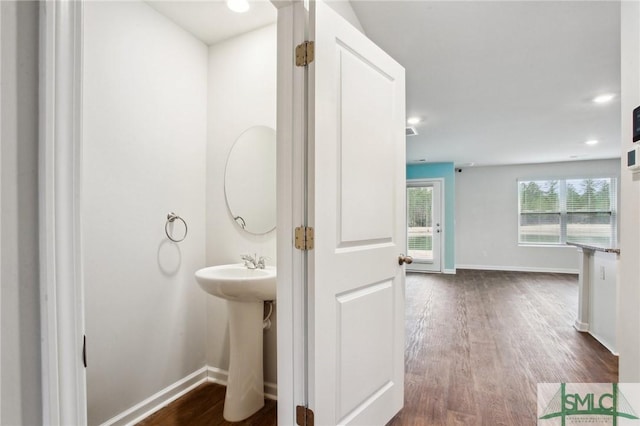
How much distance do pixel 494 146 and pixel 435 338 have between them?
12.7ft

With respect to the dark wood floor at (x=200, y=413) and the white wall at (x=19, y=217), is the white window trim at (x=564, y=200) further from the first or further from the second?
the white wall at (x=19, y=217)

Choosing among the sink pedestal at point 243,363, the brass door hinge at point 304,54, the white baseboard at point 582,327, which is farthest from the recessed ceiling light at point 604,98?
the sink pedestal at point 243,363

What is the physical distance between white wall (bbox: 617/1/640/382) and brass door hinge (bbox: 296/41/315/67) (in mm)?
1297

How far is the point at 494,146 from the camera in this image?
5598mm

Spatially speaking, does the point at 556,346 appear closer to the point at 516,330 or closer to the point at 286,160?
the point at 516,330

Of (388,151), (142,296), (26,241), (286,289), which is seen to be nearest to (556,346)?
(388,151)

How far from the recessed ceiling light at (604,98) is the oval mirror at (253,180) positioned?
11.4 ft

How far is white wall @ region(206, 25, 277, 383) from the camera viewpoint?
211 centimetres

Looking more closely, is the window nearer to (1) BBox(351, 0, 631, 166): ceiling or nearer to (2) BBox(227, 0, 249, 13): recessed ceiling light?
(1) BBox(351, 0, 631, 166): ceiling

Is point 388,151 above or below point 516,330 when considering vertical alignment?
above

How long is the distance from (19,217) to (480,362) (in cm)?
305

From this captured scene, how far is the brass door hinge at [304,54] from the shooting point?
1346 millimetres

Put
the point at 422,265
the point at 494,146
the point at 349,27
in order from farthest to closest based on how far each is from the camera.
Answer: the point at 422,265, the point at 494,146, the point at 349,27

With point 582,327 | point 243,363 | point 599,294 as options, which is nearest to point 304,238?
point 243,363
